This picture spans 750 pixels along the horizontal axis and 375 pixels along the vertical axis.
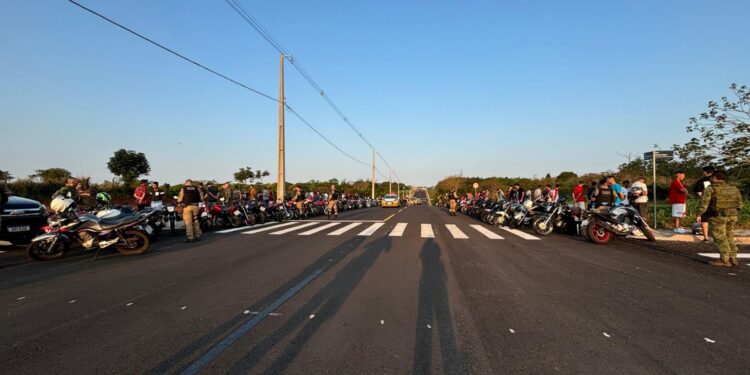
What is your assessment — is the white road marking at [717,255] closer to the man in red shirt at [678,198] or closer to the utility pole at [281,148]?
the man in red shirt at [678,198]

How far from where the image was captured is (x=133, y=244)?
8.35m

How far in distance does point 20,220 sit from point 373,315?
9616mm

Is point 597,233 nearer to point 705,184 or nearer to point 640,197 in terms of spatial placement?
point 640,197

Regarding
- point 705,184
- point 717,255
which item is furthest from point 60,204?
point 705,184

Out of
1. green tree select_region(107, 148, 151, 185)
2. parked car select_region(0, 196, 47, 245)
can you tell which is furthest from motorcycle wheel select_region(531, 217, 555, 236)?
green tree select_region(107, 148, 151, 185)

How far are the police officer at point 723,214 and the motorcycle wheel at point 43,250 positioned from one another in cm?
1289

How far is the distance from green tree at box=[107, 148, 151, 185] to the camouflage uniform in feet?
161

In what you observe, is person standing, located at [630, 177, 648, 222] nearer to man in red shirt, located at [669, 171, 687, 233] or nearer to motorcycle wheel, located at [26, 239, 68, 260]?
man in red shirt, located at [669, 171, 687, 233]

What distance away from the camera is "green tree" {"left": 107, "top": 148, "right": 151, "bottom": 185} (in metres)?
42.8

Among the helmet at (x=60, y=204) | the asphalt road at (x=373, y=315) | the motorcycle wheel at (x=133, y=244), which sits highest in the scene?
the helmet at (x=60, y=204)

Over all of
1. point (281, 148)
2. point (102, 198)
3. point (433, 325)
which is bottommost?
point (433, 325)

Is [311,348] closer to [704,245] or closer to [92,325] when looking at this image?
[92,325]

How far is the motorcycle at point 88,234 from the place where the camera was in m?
7.75

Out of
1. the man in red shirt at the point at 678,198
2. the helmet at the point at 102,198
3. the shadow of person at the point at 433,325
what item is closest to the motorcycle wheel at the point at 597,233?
the man in red shirt at the point at 678,198
